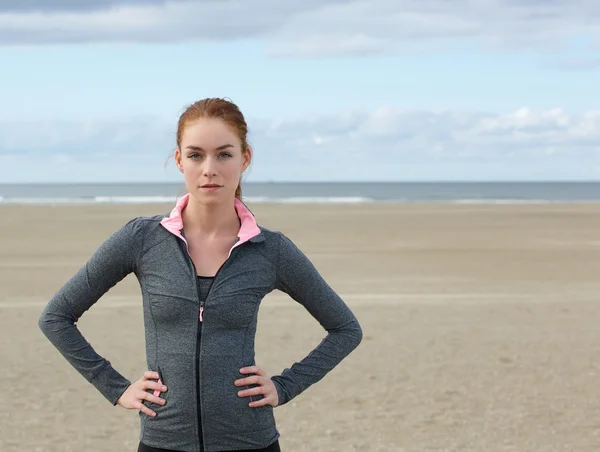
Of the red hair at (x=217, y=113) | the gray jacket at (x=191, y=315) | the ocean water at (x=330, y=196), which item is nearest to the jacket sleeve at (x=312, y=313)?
the gray jacket at (x=191, y=315)

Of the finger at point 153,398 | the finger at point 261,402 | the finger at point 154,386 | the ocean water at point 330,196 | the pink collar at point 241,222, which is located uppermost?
the pink collar at point 241,222

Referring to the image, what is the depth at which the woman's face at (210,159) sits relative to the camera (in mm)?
2855

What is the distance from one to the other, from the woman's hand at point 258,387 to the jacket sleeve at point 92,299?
0.43 meters

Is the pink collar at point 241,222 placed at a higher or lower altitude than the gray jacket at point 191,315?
higher

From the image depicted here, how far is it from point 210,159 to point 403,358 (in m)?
7.80

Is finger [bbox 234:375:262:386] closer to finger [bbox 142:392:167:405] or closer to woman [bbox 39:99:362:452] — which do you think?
woman [bbox 39:99:362:452]

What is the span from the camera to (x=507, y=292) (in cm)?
1600

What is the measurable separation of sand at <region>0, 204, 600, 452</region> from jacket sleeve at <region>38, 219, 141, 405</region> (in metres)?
4.49

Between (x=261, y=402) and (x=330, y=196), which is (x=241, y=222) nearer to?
(x=261, y=402)

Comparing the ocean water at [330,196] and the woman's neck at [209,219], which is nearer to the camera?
the woman's neck at [209,219]

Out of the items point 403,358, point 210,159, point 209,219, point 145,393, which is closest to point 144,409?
point 145,393

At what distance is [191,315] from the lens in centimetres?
278

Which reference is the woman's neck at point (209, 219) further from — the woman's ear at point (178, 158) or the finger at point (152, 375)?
the finger at point (152, 375)

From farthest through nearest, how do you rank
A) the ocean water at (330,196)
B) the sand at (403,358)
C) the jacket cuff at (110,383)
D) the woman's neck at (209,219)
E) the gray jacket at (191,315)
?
the ocean water at (330,196) < the sand at (403,358) < the jacket cuff at (110,383) < the woman's neck at (209,219) < the gray jacket at (191,315)
